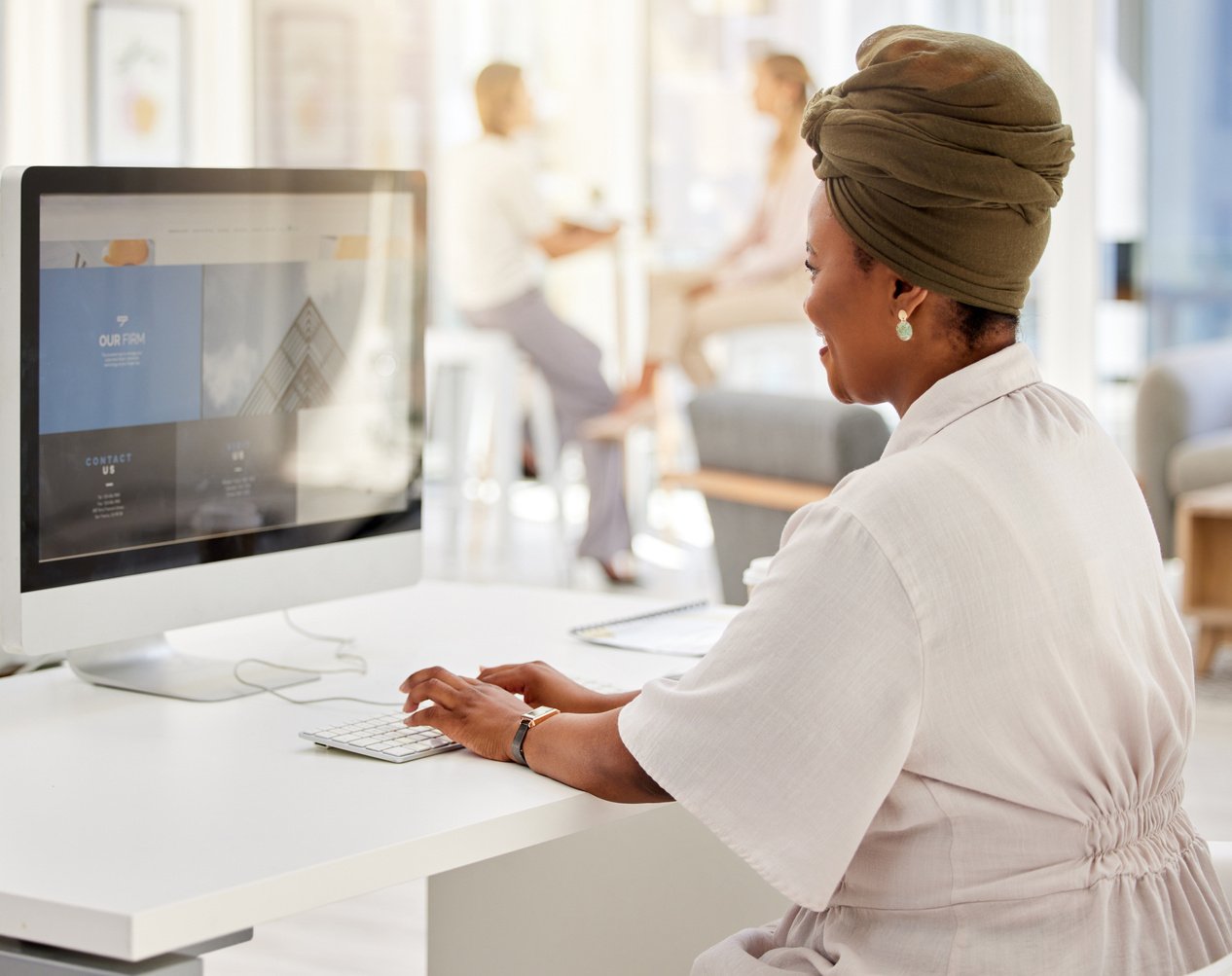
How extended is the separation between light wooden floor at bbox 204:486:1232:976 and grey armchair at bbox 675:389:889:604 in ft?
3.34

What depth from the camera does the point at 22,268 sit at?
1.69 metres

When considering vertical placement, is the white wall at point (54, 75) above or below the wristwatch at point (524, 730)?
above

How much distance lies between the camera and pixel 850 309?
1.48 metres

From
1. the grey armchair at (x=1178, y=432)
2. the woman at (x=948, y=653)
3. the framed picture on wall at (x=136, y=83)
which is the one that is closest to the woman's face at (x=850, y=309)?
the woman at (x=948, y=653)

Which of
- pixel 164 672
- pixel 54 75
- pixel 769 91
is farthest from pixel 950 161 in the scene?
pixel 54 75

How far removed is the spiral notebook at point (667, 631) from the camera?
6.79 feet

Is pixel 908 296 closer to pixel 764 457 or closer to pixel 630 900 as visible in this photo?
pixel 630 900

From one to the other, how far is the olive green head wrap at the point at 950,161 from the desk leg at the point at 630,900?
906mm

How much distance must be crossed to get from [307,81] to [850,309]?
22.6 ft

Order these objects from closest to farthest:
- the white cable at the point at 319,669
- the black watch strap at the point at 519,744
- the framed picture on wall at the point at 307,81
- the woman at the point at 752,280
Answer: the black watch strap at the point at 519,744
the white cable at the point at 319,669
the woman at the point at 752,280
the framed picture on wall at the point at 307,81

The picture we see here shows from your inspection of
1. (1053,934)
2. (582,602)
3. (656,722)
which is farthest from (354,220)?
(1053,934)

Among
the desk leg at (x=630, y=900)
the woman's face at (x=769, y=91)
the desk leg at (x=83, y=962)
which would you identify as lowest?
the desk leg at (x=630, y=900)

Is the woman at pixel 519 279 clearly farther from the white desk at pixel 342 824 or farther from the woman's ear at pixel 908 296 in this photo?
the woman's ear at pixel 908 296

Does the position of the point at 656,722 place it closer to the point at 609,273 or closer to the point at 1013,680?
the point at 1013,680
